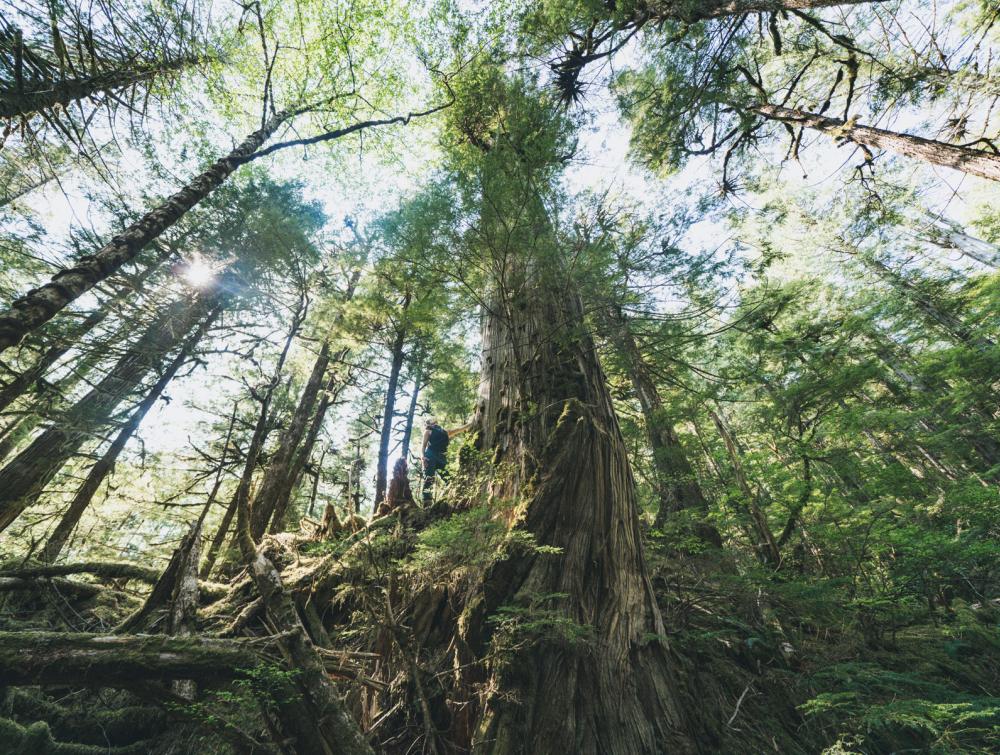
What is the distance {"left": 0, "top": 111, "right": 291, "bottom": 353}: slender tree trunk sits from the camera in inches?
87.4

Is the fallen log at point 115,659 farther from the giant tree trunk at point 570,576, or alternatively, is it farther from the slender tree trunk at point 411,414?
the slender tree trunk at point 411,414

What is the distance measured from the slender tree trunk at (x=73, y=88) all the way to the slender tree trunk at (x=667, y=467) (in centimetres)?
497

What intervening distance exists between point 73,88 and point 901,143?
26.1ft

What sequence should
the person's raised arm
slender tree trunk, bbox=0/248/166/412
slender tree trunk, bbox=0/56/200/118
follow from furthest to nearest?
1. the person's raised arm
2. slender tree trunk, bbox=0/248/166/412
3. slender tree trunk, bbox=0/56/200/118

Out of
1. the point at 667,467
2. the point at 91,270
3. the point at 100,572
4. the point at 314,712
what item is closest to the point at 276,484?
the point at 100,572

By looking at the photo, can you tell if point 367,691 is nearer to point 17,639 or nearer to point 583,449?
point 17,639

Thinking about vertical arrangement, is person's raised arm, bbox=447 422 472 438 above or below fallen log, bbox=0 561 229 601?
above

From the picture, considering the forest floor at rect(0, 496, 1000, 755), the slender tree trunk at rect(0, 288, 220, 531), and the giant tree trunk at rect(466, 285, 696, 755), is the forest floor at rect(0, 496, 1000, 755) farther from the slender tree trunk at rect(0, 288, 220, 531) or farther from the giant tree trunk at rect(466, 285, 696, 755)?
the slender tree trunk at rect(0, 288, 220, 531)

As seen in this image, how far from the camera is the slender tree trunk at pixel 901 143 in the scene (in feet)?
12.0

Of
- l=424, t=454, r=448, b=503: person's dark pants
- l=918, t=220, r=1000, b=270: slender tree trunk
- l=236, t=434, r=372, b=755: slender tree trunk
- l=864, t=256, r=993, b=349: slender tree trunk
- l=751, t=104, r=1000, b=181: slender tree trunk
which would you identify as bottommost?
l=236, t=434, r=372, b=755: slender tree trunk

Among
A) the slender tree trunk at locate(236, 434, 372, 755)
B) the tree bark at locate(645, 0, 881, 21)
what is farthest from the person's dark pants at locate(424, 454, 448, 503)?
the tree bark at locate(645, 0, 881, 21)

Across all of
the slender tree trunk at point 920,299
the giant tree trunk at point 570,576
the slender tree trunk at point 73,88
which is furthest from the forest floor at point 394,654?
the slender tree trunk at point 920,299

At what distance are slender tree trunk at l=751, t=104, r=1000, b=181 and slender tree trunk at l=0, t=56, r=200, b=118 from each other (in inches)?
280

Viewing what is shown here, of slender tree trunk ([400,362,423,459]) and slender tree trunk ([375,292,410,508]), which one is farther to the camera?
slender tree trunk ([400,362,423,459])
